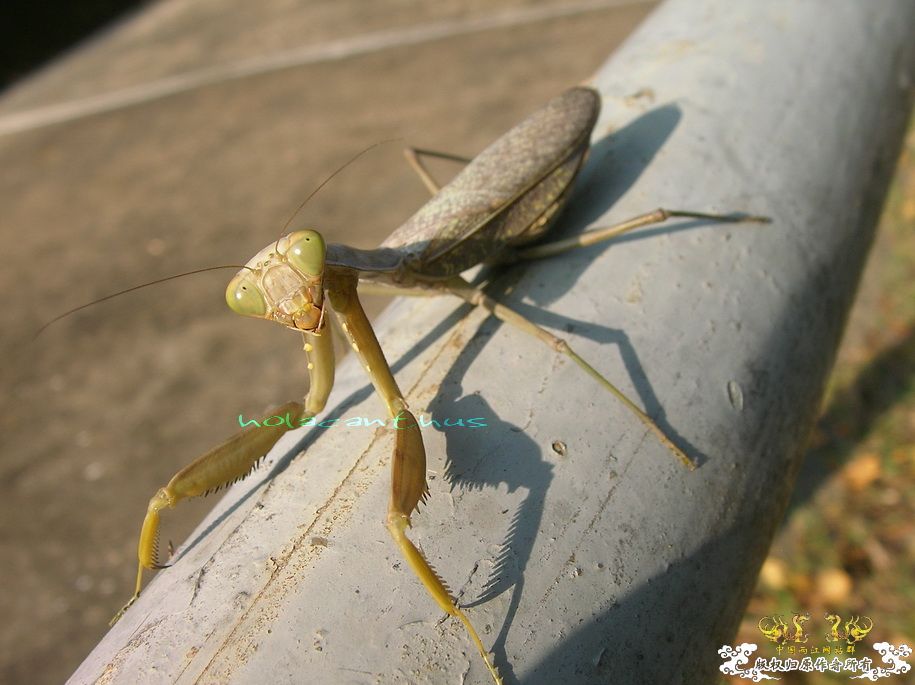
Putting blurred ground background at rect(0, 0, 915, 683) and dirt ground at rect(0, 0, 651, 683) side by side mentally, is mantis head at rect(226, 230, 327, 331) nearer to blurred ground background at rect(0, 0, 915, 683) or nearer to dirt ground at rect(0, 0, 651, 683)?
blurred ground background at rect(0, 0, 915, 683)

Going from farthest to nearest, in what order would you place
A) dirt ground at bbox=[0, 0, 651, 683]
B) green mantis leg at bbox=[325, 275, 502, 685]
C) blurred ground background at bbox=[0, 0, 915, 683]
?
dirt ground at bbox=[0, 0, 651, 683] < blurred ground background at bbox=[0, 0, 915, 683] < green mantis leg at bbox=[325, 275, 502, 685]

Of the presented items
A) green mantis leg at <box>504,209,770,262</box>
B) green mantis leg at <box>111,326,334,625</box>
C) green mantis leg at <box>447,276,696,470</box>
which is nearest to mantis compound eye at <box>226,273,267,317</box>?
green mantis leg at <box>111,326,334,625</box>

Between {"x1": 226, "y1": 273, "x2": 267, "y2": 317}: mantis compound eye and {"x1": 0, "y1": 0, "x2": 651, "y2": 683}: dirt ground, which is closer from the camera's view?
{"x1": 226, "y1": 273, "x2": 267, "y2": 317}: mantis compound eye

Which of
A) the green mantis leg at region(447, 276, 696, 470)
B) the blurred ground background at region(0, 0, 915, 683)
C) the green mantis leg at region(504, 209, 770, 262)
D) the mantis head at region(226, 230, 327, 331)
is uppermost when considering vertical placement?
the mantis head at region(226, 230, 327, 331)

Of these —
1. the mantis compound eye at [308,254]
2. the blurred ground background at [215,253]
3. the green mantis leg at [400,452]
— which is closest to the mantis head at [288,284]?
the mantis compound eye at [308,254]

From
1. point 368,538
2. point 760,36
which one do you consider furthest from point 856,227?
point 368,538

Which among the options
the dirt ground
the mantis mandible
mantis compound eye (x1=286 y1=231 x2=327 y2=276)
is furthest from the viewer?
the dirt ground

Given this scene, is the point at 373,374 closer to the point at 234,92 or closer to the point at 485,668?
the point at 485,668

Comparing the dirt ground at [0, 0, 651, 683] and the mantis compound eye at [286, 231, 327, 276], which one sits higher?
the mantis compound eye at [286, 231, 327, 276]

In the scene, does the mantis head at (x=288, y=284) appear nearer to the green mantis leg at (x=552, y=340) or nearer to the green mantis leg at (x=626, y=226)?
the green mantis leg at (x=552, y=340)
